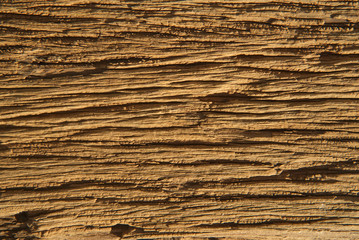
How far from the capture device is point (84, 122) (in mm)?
1538

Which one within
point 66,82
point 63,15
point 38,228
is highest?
point 63,15

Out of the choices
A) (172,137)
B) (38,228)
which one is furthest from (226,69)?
(38,228)

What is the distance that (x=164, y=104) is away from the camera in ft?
5.10

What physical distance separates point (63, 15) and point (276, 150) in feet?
4.59

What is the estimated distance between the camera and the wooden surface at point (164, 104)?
5.04 feet

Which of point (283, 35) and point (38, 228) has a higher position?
point (283, 35)

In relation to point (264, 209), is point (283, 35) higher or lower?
higher

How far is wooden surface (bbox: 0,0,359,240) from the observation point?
154 cm

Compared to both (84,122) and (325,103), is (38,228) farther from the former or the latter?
(325,103)

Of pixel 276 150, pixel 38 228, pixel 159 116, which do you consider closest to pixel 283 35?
pixel 276 150

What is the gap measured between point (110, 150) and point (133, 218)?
0.41 meters

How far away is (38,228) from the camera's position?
158 cm

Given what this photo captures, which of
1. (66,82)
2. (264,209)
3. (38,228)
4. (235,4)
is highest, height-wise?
(235,4)

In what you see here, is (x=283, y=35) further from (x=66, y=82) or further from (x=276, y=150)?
(x=66, y=82)
